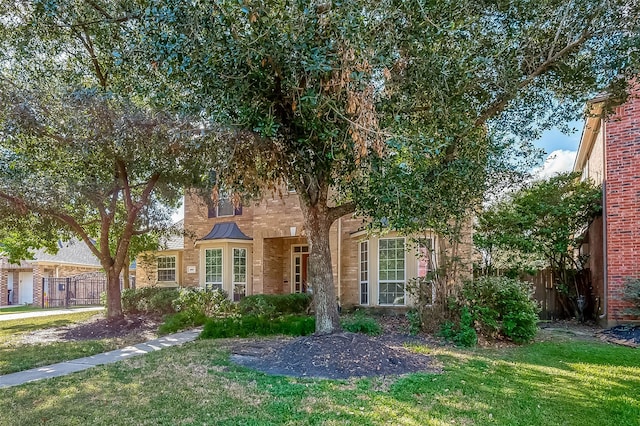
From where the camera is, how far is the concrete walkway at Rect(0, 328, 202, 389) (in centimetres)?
669

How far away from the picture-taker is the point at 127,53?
8.01m

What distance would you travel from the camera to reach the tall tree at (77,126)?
27.6 feet

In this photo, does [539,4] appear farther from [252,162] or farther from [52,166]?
[52,166]

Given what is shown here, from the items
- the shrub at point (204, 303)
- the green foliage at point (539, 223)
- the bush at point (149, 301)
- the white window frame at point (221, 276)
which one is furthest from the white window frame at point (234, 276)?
the green foliage at point (539, 223)

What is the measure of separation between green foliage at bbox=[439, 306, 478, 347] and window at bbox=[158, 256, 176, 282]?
1262 centimetres

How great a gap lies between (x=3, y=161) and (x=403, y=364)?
1017cm

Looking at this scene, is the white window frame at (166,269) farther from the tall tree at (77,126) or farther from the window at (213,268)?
the tall tree at (77,126)

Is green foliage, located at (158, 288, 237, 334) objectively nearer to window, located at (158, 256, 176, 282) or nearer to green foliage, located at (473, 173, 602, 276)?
window, located at (158, 256, 176, 282)

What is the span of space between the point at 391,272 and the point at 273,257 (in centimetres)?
491

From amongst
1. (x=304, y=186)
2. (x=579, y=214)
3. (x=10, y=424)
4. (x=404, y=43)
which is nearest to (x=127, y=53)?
(x=304, y=186)

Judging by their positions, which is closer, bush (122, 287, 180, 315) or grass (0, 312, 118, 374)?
grass (0, 312, 118, 374)

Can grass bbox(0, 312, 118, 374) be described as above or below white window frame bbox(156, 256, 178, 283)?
below

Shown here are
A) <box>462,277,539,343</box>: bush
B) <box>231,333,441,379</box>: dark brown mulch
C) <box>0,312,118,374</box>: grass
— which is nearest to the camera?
<box>231,333,441,379</box>: dark brown mulch

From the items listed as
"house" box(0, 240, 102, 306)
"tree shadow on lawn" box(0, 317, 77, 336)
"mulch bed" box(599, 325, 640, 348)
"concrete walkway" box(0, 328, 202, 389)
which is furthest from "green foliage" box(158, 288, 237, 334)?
"house" box(0, 240, 102, 306)
